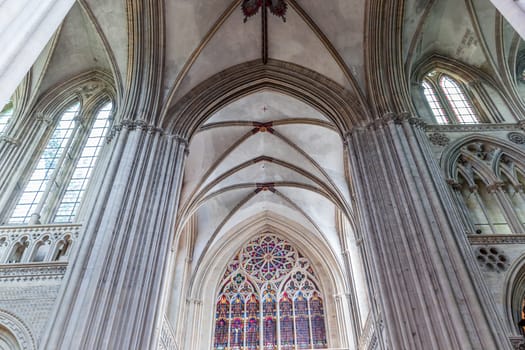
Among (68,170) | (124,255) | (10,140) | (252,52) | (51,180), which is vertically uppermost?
(252,52)

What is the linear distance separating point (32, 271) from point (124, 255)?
6.28 ft

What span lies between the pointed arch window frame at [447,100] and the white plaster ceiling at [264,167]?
3.08 meters

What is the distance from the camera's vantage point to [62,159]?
38.9 ft

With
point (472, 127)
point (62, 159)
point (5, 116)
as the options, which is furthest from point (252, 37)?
point (5, 116)

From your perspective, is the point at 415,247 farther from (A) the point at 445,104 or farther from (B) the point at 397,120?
(A) the point at 445,104

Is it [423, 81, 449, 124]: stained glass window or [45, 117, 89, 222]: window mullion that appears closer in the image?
[45, 117, 89, 222]: window mullion

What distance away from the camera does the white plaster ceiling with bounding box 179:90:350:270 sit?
597 inches

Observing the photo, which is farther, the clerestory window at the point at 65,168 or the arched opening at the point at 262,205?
the arched opening at the point at 262,205

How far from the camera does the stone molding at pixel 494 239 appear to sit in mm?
9000

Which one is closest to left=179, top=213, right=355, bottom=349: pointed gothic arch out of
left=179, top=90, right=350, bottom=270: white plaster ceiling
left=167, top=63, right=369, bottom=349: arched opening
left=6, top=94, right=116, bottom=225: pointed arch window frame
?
left=167, top=63, right=369, bottom=349: arched opening

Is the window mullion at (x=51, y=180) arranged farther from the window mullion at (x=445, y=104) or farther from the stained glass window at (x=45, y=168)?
the window mullion at (x=445, y=104)

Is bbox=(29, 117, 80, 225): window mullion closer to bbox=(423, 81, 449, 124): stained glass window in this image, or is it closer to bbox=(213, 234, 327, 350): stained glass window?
bbox=(213, 234, 327, 350): stained glass window

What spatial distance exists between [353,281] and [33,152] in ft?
38.0

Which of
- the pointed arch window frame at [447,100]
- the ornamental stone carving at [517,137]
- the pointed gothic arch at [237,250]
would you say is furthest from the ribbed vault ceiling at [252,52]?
the pointed gothic arch at [237,250]
